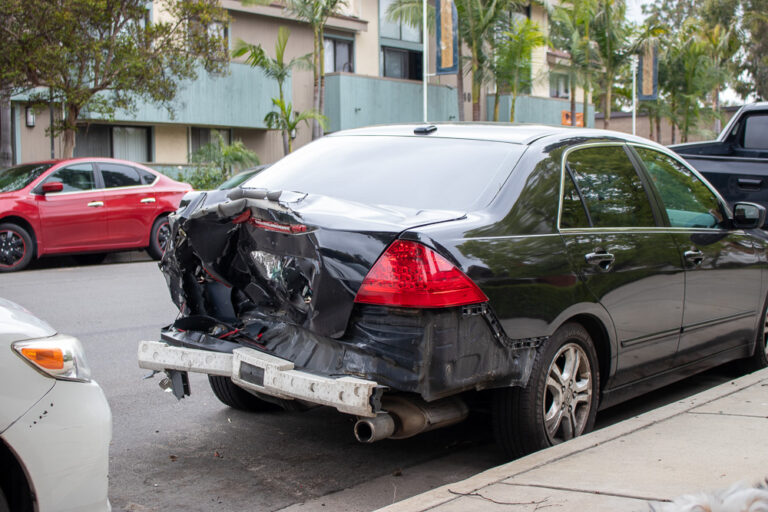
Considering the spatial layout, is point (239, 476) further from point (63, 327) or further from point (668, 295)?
point (63, 327)

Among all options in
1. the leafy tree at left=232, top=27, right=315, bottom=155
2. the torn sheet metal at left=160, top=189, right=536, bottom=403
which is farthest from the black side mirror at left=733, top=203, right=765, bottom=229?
the leafy tree at left=232, top=27, right=315, bottom=155

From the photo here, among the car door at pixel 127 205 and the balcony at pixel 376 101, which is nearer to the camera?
the car door at pixel 127 205

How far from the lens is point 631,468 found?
3.99 metres

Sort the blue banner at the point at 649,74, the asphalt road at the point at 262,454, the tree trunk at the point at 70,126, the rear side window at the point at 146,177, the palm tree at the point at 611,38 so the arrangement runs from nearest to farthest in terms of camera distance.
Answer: the asphalt road at the point at 262,454 → the rear side window at the point at 146,177 → the tree trunk at the point at 70,126 → the palm tree at the point at 611,38 → the blue banner at the point at 649,74

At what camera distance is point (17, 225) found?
13.3 m

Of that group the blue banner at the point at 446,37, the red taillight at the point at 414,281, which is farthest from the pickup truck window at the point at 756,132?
the blue banner at the point at 446,37

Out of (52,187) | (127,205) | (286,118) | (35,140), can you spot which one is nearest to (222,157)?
(286,118)

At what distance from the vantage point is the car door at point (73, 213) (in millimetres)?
13547

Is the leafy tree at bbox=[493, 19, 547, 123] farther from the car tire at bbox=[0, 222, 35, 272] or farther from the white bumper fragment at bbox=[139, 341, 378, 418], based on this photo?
the white bumper fragment at bbox=[139, 341, 378, 418]

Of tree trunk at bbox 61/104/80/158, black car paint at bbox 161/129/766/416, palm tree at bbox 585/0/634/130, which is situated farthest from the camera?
palm tree at bbox 585/0/634/130

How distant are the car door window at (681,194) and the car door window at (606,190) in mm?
254

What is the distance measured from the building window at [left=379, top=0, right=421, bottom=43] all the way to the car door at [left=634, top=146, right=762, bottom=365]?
994 inches

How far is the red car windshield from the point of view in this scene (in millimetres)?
13539

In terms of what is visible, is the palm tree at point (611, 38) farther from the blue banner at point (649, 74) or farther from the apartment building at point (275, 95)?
the apartment building at point (275, 95)
